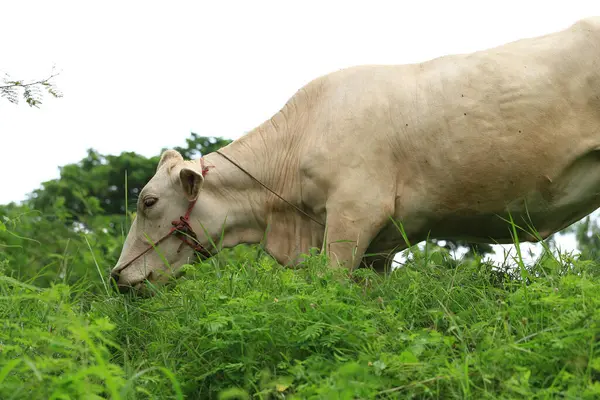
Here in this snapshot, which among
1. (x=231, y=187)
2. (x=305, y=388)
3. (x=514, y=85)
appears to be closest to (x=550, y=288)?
(x=305, y=388)

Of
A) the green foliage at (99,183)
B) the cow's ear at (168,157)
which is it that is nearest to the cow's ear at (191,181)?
the cow's ear at (168,157)

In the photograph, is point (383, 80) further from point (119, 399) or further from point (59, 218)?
point (59, 218)

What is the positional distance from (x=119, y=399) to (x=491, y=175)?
327 cm

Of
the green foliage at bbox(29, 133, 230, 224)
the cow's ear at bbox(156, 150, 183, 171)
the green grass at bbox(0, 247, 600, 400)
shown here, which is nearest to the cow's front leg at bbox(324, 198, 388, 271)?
the green grass at bbox(0, 247, 600, 400)

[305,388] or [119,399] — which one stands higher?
[119,399]

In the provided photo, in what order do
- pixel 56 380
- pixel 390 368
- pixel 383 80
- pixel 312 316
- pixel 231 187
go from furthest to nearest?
1. pixel 231 187
2. pixel 383 80
3. pixel 312 316
4. pixel 390 368
5. pixel 56 380

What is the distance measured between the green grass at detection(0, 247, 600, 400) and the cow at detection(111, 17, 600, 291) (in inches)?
20.0

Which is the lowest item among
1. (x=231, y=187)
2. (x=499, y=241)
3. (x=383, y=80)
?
(x=499, y=241)

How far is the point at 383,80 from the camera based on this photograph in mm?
6070

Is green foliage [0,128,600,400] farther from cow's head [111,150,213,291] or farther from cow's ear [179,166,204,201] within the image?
cow's ear [179,166,204,201]

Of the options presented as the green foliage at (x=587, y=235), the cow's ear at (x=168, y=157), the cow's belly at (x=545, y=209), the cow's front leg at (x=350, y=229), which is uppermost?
the cow's ear at (x=168, y=157)

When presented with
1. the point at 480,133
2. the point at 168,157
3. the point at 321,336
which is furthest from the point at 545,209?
the point at 168,157

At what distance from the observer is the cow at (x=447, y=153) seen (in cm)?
562

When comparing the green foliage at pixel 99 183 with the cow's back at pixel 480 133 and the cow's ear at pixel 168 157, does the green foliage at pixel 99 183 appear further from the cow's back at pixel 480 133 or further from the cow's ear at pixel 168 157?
the cow's back at pixel 480 133
